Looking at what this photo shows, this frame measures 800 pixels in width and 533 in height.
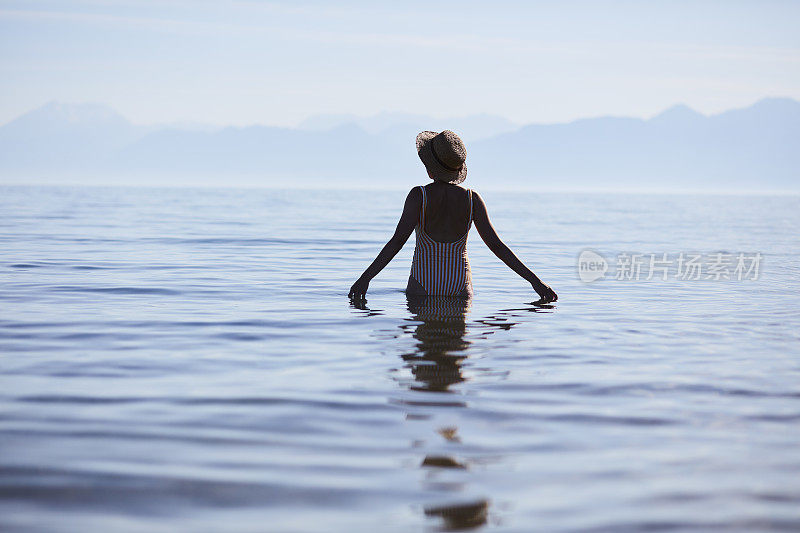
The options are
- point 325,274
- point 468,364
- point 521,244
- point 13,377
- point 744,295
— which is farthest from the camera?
point 521,244

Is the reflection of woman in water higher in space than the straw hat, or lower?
lower

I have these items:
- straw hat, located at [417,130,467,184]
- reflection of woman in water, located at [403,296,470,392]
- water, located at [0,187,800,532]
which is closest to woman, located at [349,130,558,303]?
straw hat, located at [417,130,467,184]

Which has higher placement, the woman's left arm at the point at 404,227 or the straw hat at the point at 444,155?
the straw hat at the point at 444,155

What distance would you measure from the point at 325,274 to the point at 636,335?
21.7 ft

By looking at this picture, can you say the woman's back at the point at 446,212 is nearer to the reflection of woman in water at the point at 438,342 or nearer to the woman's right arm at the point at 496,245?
the woman's right arm at the point at 496,245

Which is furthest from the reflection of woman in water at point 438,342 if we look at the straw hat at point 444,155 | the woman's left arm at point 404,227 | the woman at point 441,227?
the straw hat at point 444,155

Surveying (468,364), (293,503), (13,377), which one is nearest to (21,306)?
(13,377)

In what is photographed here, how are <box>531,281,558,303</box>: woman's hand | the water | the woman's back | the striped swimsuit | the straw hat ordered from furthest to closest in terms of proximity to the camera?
<box>531,281,558,303</box>: woman's hand < the striped swimsuit < the woman's back < the straw hat < the water

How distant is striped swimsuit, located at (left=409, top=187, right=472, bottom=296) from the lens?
28.4 feet

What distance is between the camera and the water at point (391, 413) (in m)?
3.58

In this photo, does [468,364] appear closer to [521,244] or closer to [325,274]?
[325,274]

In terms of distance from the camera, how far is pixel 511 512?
354 centimetres

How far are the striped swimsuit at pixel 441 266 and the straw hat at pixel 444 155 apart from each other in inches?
10.4

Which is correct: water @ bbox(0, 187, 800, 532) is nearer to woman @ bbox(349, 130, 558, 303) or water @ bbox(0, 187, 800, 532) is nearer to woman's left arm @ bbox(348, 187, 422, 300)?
woman @ bbox(349, 130, 558, 303)
